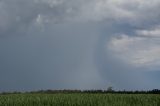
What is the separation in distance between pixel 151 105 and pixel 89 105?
11.9 feet

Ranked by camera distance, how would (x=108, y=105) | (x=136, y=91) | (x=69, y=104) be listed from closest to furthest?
1. (x=108, y=105)
2. (x=69, y=104)
3. (x=136, y=91)

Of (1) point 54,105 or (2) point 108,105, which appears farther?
(1) point 54,105

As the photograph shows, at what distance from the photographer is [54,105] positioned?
24875 millimetres

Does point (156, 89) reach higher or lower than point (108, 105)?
higher

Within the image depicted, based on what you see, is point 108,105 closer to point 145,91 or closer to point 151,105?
point 151,105

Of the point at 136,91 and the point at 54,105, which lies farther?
the point at 136,91

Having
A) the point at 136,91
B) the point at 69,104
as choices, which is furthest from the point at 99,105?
the point at 136,91

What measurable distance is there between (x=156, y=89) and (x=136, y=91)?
289 cm

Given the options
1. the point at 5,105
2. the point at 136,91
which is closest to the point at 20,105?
the point at 5,105

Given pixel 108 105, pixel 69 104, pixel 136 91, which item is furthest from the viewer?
pixel 136 91

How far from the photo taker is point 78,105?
24328 millimetres

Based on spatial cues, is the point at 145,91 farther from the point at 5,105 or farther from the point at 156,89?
the point at 5,105

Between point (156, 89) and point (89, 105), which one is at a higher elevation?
point (156, 89)

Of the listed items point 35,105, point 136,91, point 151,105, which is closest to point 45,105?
point 35,105
